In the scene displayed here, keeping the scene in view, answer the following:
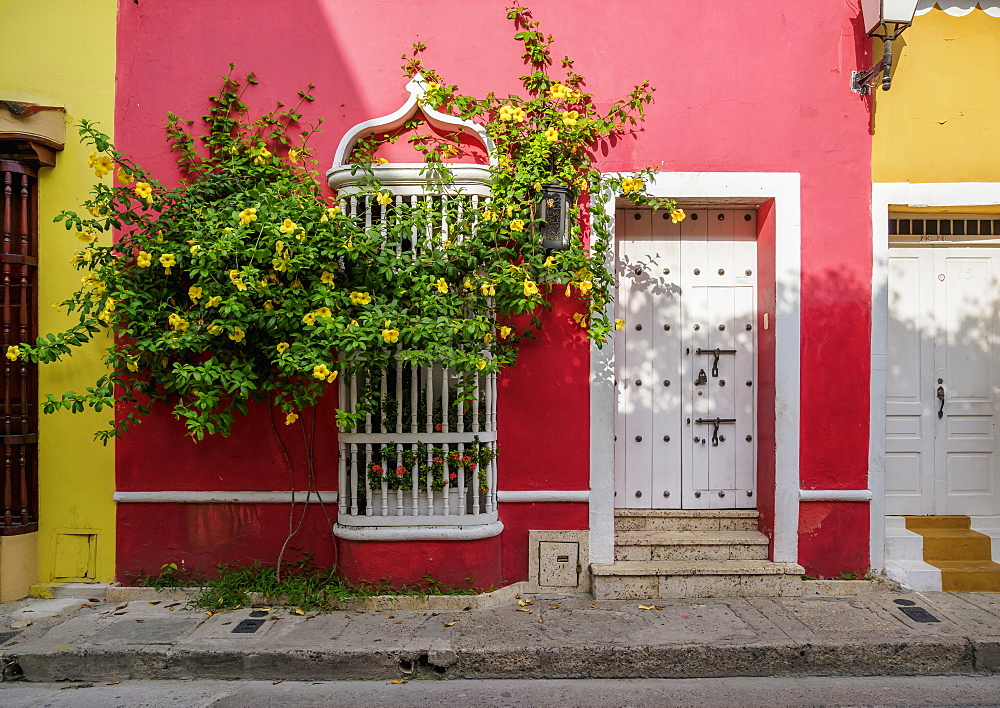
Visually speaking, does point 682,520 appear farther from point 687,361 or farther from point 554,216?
point 554,216

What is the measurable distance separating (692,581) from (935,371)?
7.80 ft

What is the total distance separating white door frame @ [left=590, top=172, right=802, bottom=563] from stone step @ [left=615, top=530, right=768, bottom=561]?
Result: 0.13m

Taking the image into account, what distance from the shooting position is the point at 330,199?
15.8ft

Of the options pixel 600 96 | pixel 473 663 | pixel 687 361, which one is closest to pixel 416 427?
pixel 473 663

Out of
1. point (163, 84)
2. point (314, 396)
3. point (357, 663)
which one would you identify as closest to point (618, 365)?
point (314, 396)

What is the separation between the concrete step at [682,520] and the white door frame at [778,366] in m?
0.28

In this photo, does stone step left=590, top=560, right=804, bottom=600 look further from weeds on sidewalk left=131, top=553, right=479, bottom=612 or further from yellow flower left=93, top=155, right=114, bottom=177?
yellow flower left=93, top=155, right=114, bottom=177

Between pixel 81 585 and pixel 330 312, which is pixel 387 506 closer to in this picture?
pixel 330 312

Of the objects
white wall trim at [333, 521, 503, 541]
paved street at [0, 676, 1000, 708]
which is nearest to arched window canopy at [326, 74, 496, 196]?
white wall trim at [333, 521, 503, 541]

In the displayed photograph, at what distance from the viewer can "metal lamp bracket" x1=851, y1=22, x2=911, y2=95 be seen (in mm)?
4762

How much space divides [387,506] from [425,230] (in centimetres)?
179

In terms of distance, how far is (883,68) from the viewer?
15.8 feet

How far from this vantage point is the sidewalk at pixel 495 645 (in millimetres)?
4051

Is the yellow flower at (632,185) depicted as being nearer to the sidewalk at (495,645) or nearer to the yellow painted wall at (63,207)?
the sidewalk at (495,645)
